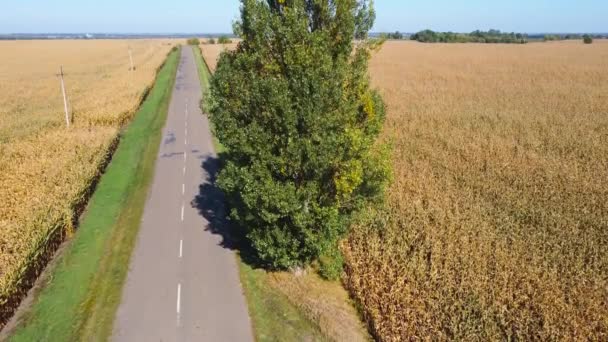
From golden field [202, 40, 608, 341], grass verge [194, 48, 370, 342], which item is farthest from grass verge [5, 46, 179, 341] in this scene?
golden field [202, 40, 608, 341]

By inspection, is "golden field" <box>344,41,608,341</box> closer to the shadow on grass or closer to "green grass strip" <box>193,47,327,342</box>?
"green grass strip" <box>193,47,327,342</box>

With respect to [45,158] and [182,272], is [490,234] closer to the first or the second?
[182,272]

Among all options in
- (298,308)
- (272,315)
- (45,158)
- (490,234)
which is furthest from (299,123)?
(45,158)

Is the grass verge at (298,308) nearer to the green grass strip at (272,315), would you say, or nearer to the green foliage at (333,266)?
the green grass strip at (272,315)

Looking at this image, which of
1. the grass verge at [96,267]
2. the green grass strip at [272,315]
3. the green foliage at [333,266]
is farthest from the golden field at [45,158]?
the green foliage at [333,266]

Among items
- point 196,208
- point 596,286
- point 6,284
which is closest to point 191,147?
point 196,208

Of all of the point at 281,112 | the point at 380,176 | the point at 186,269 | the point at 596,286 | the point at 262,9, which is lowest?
the point at 186,269

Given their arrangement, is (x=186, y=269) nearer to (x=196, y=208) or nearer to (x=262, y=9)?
(x=196, y=208)
